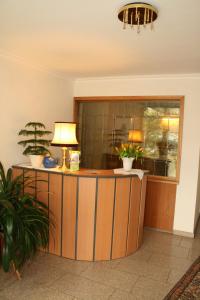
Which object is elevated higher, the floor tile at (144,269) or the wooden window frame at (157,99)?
the wooden window frame at (157,99)

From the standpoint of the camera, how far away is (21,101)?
357 cm

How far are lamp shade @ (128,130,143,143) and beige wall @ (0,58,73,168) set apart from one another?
132 centimetres

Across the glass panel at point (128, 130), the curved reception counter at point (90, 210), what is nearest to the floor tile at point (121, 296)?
the curved reception counter at point (90, 210)

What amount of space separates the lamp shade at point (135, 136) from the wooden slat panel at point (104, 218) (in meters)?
1.62

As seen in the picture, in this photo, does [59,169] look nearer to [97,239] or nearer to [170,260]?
[97,239]

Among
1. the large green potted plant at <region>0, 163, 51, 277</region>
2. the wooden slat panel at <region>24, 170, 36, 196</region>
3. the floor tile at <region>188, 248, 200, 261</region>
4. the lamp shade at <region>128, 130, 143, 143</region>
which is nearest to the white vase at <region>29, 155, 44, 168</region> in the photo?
the wooden slat panel at <region>24, 170, 36, 196</region>

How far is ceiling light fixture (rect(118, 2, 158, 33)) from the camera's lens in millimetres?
1822

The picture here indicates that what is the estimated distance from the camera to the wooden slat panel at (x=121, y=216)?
3.01 metres

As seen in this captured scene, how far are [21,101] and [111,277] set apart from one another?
101 inches

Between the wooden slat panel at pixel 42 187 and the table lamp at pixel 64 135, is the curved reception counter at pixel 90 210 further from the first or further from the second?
the table lamp at pixel 64 135

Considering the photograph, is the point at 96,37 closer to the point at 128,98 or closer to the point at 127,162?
the point at 127,162

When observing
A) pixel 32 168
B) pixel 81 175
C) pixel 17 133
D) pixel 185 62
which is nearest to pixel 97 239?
pixel 81 175

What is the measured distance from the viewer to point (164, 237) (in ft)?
12.9

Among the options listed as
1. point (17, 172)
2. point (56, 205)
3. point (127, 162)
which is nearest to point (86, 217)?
point (56, 205)
